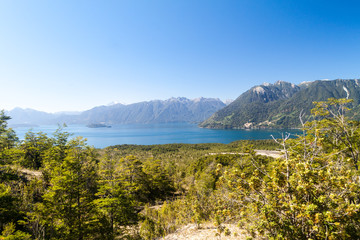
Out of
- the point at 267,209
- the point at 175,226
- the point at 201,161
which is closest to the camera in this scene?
the point at 267,209

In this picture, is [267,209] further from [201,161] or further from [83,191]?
[201,161]

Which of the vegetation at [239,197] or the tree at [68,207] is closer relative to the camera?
the vegetation at [239,197]

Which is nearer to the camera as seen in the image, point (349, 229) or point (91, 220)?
point (349, 229)

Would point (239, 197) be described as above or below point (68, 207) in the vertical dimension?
above

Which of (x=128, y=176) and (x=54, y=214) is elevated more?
(x=54, y=214)

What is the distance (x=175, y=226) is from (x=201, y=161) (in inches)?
1087

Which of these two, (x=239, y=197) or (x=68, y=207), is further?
(x=68, y=207)

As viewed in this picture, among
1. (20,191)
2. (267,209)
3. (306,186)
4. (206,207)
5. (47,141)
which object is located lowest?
(206,207)

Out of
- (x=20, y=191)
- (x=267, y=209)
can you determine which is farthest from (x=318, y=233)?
(x=20, y=191)

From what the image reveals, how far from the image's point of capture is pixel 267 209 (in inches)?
137

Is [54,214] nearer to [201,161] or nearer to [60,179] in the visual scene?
[60,179]

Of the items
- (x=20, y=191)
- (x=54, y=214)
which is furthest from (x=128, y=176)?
(x=54, y=214)

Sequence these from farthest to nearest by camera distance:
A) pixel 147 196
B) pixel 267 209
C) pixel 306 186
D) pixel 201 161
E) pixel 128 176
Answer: pixel 201 161 < pixel 147 196 < pixel 128 176 < pixel 267 209 < pixel 306 186

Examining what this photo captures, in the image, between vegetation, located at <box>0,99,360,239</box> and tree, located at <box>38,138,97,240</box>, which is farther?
tree, located at <box>38,138,97,240</box>
